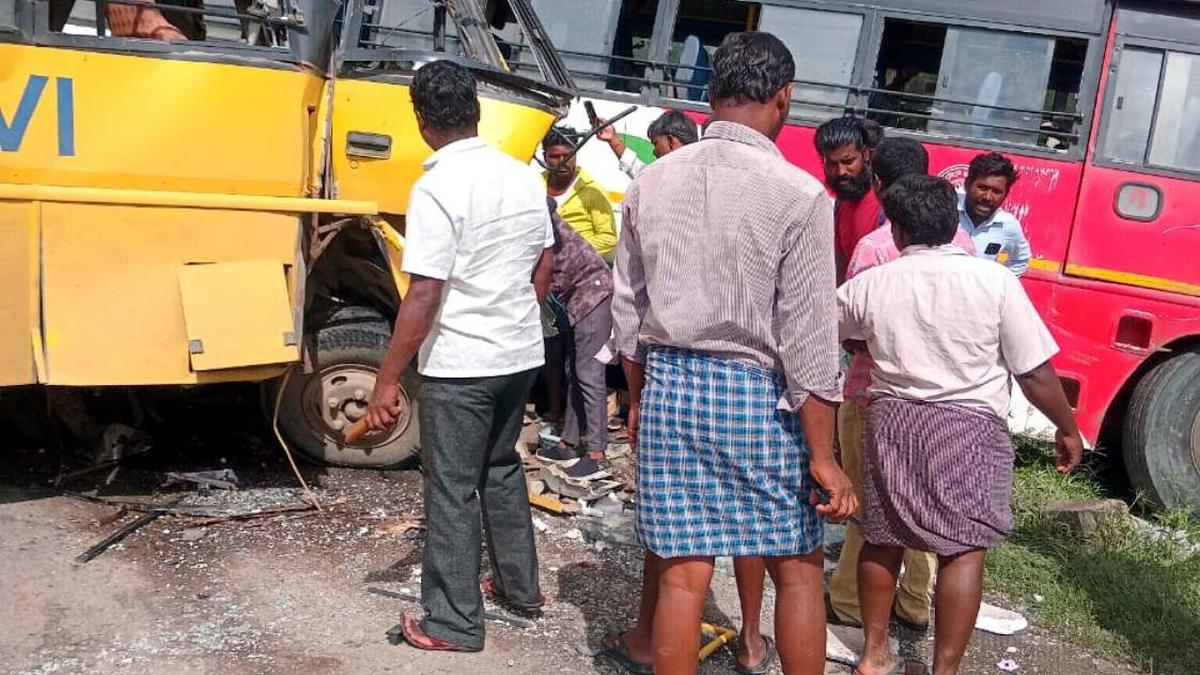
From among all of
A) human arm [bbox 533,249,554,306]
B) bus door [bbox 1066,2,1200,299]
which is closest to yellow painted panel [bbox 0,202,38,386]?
human arm [bbox 533,249,554,306]

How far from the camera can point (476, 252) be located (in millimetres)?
3406

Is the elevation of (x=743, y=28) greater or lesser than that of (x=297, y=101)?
greater

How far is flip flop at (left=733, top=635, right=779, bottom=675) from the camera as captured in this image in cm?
369

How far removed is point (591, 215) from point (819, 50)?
1.48 m

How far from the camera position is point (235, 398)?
17.9 feet

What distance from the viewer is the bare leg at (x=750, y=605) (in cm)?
351

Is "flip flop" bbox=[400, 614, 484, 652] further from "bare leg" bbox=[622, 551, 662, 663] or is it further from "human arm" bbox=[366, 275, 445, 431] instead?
"human arm" bbox=[366, 275, 445, 431]

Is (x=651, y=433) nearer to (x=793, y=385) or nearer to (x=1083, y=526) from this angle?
(x=793, y=385)

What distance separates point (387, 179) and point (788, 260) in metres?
2.33

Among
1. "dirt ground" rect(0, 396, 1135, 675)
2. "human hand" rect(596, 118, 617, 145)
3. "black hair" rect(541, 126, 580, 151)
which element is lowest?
"dirt ground" rect(0, 396, 1135, 675)

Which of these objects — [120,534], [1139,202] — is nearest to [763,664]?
[120,534]

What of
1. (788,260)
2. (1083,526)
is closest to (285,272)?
(788,260)

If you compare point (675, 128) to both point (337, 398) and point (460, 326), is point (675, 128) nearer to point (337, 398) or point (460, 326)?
point (337, 398)

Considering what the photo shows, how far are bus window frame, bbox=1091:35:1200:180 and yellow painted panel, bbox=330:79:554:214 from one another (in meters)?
3.06
